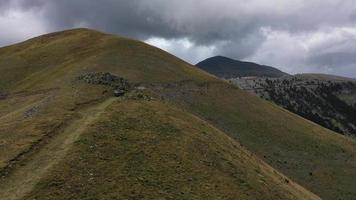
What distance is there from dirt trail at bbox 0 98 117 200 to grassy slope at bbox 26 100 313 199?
960mm

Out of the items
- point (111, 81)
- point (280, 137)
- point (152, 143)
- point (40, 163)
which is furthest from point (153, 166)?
point (280, 137)

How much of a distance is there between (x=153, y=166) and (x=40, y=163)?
1012cm

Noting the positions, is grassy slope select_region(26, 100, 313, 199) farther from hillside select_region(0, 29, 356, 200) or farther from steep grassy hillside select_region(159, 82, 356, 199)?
steep grassy hillside select_region(159, 82, 356, 199)

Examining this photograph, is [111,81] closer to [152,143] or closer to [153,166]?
[152,143]

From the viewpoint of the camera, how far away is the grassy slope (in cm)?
3853

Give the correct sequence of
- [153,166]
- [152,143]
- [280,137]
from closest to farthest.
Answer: [153,166] → [152,143] → [280,137]

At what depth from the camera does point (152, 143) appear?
158 ft

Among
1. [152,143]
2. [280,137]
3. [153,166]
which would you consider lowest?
[280,137]

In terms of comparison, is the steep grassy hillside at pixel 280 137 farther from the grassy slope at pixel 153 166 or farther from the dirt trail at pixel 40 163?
the dirt trail at pixel 40 163

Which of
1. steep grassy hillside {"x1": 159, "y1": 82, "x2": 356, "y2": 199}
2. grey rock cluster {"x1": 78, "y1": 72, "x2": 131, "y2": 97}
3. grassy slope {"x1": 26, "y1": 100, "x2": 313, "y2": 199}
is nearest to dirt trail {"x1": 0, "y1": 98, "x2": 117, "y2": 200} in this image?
grassy slope {"x1": 26, "y1": 100, "x2": 313, "y2": 199}

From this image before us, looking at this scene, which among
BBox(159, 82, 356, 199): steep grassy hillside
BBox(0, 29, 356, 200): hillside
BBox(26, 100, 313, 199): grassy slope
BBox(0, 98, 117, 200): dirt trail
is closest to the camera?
BBox(0, 98, 117, 200): dirt trail

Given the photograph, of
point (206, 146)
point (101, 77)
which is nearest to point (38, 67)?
point (101, 77)

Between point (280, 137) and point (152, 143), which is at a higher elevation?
point (152, 143)

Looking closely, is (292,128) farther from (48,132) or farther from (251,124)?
(48,132)
